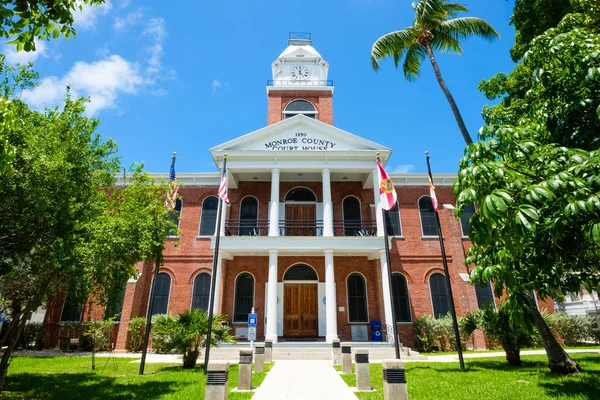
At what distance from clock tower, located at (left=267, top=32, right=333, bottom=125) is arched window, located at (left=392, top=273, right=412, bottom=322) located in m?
11.3

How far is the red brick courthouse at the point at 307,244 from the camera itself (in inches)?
685

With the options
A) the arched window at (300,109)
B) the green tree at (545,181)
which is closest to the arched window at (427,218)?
the arched window at (300,109)

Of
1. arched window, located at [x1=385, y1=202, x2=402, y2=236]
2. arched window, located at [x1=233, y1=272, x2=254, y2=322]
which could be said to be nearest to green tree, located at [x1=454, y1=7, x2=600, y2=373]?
arched window, located at [x1=385, y1=202, x2=402, y2=236]

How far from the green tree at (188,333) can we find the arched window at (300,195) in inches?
373

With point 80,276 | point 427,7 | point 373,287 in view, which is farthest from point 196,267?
point 427,7

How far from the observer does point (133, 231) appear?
8562 millimetres

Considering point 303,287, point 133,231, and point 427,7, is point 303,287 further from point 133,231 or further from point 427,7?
point 427,7

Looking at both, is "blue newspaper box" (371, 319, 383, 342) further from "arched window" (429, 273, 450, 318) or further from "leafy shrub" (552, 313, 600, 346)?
"leafy shrub" (552, 313, 600, 346)

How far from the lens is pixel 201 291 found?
734 inches

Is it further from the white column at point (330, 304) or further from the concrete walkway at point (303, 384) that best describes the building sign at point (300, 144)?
the concrete walkway at point (303, 384)

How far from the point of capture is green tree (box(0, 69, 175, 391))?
641 cm

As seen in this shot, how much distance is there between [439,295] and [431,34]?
13141 mm

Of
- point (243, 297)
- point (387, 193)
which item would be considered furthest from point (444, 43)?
point (243, 297)

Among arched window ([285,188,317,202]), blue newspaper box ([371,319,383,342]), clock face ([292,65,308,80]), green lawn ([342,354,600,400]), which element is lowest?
green lawn ([342,354,600,400])
